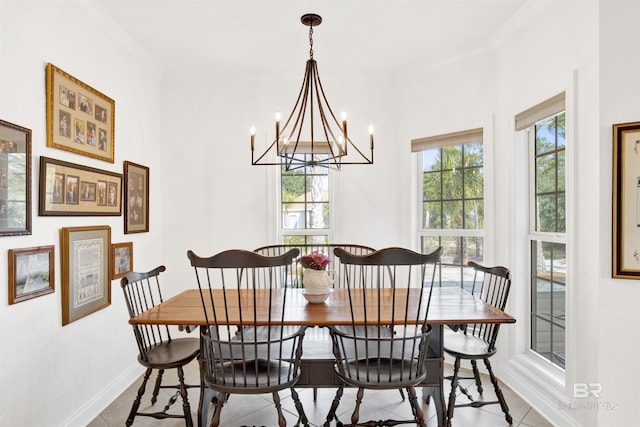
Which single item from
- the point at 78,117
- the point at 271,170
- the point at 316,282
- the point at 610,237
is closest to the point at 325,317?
the point at 316,282

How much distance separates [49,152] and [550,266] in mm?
3208

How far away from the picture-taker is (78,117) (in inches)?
96.0

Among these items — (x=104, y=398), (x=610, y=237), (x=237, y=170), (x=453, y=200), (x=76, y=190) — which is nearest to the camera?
(x=610, y=237)

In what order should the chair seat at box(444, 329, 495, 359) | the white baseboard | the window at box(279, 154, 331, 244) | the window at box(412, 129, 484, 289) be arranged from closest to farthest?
1. the chair seat at box(444, 329, 495, 359)
2. the white baseboard
3. the window at box(412, 129, 484, 289)
4. the window at box(279, 154, 331, 244)

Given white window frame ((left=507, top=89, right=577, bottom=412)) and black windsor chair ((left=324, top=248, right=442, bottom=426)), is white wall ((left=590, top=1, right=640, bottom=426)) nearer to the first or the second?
white window frame ((left=507, top=89, right=577, bottom=412))

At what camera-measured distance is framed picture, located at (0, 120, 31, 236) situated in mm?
1838

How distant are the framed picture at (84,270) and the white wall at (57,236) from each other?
0.14 ft

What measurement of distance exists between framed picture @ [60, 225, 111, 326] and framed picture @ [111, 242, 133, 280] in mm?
69

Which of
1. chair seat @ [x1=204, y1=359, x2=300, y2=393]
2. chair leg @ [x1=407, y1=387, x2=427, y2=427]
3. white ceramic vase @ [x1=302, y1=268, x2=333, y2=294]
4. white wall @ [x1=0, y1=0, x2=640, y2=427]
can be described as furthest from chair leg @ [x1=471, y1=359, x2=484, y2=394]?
chair seat @ [x1=204, y1=359, x2=300, y2=393]

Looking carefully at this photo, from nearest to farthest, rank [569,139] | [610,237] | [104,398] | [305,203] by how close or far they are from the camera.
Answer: [610,237]
[569,139]
[104,398]
[305,203]

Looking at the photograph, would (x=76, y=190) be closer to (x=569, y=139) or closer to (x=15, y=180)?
(x=15, y=180)

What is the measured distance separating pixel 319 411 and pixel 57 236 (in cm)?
195

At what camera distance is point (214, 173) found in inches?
148

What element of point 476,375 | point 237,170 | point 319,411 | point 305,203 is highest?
point 237,170
